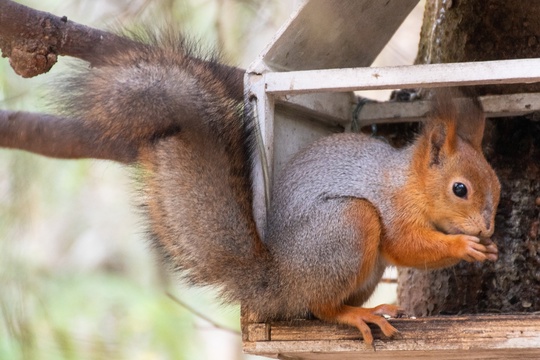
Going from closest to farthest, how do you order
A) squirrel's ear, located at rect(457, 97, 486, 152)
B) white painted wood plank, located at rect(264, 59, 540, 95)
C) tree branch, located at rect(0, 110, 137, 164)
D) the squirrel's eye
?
white painted wood plank, located at rect(264, 59, 540, 95) < the squirrel's eye < squirrel's ear, located at rect(457, 97, 486, 152) < tree branch, located at rect(0, 110, 137, 164)

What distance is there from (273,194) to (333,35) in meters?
0.47

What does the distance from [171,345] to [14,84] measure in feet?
3.31

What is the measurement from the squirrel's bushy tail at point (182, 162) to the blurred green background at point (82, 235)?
0.10m

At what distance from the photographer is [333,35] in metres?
2.28

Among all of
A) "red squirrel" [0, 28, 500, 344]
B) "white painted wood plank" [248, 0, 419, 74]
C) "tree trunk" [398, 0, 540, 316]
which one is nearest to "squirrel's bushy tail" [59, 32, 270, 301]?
"red squirrel" [0, 28, 500, 344]

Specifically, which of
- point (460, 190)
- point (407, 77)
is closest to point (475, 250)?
point (460, 190)

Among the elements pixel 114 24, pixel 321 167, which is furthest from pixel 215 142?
pixel 114 24

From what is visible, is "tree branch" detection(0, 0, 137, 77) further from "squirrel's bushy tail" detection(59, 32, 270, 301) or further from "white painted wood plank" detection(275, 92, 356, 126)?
"white painted wood plank" detection(275, 92, 356, 126)

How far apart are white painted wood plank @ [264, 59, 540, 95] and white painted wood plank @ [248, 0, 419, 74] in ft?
0.28

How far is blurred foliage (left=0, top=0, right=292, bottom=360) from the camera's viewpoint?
7.11ft

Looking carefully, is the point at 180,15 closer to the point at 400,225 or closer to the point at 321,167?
the point at 321,167

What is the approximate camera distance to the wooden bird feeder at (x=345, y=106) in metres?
1.78

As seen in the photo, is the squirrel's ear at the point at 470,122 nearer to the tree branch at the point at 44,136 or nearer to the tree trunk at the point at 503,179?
the tree trunk at the point at 503,179

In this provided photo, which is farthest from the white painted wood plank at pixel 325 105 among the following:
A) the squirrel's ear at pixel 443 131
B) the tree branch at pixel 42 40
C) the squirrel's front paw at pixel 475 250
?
the squirrel's front paw at pixel 475 250
